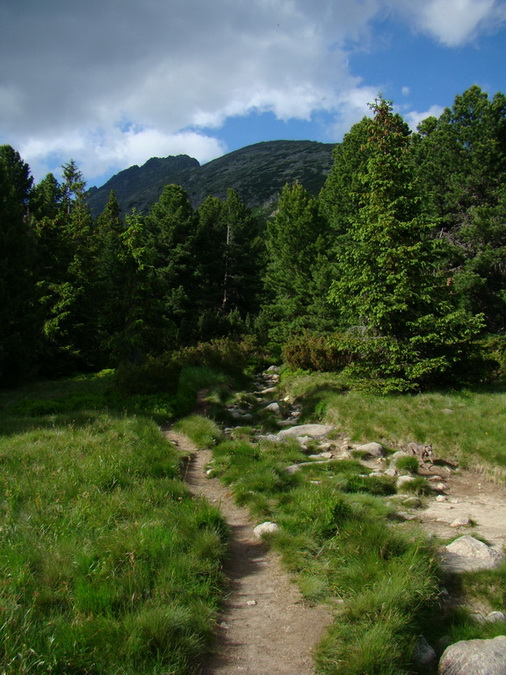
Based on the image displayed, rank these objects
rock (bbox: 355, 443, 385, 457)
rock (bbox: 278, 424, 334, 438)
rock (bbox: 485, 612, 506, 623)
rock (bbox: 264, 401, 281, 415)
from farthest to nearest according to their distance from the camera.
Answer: rock (bbox: 264, 401, 281, 415) < rock (bbox: 278, 424, 334, 438) < rock (bbox: 355, 443, 385, 457) < rock (bbox: 485, 612, 506, 623)

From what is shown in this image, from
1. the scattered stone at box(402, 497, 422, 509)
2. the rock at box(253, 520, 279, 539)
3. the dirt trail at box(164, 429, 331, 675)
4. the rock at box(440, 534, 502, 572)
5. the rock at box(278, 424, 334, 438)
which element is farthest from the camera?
the rock at box(278, 424, 334, 438)

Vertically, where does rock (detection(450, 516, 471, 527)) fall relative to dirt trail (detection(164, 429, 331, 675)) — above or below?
below

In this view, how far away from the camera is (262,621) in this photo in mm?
4027

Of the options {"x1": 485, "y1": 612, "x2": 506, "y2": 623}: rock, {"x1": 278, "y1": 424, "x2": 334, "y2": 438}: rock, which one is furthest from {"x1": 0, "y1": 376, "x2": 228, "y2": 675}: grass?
{"x1": 278, "y1": 424, "x2": 334, "y2": 438}: rock

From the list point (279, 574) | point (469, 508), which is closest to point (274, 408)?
point (469, 508)

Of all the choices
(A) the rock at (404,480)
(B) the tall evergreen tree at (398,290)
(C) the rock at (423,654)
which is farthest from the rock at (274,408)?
(C) the rock at (423,654)

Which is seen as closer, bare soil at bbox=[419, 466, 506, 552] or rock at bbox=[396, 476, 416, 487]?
bare soil at bbox=[419, 466, 506, 552]

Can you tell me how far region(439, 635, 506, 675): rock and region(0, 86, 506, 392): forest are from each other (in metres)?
9.85

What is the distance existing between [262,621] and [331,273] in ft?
75.3

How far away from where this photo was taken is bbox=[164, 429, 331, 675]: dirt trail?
3.44 m

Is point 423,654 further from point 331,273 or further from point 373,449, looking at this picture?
point 331,273

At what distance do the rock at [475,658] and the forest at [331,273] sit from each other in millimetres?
9846

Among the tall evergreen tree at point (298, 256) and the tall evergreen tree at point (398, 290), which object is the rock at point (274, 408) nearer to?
the tall evergreen tree at point (398, 290)

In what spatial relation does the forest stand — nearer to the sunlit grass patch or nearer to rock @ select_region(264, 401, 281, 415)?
rock @ select_region(264, 401, 281, 415)
